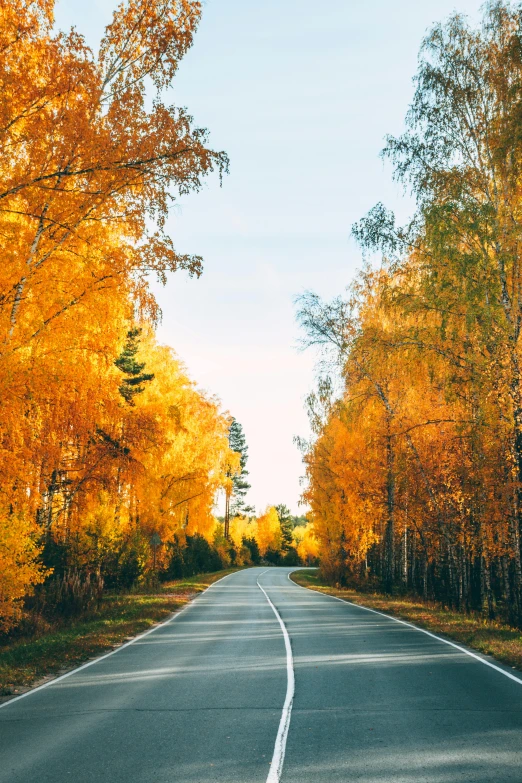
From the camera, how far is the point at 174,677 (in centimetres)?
916

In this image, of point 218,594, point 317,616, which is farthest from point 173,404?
point 317,616

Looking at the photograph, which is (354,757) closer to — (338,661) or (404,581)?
(338,661)

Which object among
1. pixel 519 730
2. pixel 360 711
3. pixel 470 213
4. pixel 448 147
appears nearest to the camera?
pixel 519 730

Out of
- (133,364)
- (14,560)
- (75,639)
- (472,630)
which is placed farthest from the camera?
(133,364)

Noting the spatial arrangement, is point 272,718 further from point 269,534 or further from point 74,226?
point 269,534

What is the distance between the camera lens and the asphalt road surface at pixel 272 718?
5.20 meters

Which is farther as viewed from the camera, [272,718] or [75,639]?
[75,639]

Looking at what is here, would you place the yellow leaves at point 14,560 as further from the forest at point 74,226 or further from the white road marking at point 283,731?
the white road marking at point 283,731

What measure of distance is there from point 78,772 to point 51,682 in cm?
442

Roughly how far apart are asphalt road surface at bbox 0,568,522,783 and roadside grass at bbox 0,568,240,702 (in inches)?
24.3

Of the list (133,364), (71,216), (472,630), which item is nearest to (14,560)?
Answer: (71,216)

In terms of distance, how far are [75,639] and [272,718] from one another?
7.70 meters

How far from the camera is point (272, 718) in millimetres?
6789

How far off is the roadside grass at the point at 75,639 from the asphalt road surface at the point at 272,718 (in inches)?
24.3
